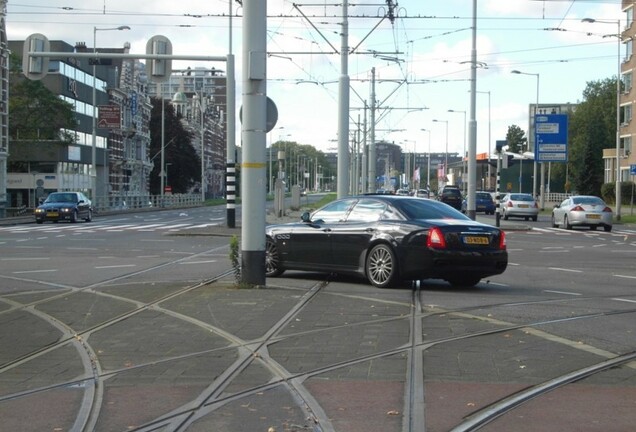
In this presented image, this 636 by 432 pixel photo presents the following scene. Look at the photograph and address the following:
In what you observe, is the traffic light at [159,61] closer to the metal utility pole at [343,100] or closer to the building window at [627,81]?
the metal utility pole at [343,100]

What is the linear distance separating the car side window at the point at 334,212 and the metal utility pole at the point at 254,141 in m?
2.00

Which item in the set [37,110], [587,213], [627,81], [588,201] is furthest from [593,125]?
[587,213]

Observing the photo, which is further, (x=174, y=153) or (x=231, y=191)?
(x=174, y=153)

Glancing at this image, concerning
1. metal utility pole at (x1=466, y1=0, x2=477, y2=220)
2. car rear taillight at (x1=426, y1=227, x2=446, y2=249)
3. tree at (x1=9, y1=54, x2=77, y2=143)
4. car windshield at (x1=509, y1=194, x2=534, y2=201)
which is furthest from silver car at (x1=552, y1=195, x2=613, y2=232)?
tree at (x1=9, y1=54, x2=77, y2=143)

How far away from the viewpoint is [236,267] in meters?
13.7

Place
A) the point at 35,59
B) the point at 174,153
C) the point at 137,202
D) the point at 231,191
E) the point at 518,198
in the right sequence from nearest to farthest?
1. the point at 35,59
2. the point at 231,191
3. the point at 518,198
4. the point at 137,202
5. the point at 174,153

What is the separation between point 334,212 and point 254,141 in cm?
251

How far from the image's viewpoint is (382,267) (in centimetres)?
1388

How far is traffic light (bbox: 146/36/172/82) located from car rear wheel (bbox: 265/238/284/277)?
14283 mm

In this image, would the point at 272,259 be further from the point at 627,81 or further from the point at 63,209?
the point at 627,81

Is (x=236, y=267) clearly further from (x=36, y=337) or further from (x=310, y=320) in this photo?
(x=36, y=337)

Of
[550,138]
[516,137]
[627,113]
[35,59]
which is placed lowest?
[550,138]

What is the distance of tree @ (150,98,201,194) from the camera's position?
111875mm

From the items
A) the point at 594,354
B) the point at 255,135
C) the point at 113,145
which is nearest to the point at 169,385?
the point at 594,354
